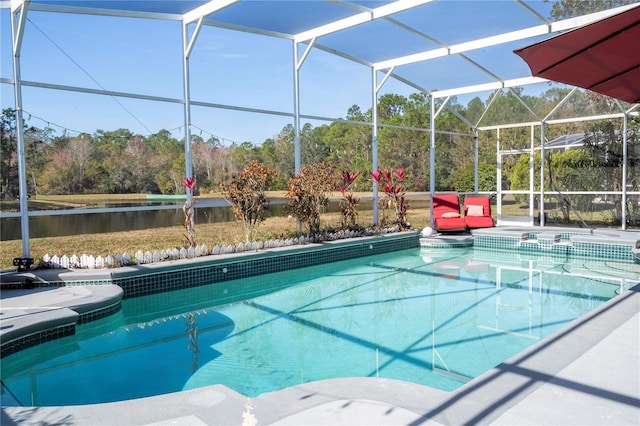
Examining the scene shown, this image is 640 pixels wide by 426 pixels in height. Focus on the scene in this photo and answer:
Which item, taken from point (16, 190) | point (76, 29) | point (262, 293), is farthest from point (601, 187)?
point (76, 29)

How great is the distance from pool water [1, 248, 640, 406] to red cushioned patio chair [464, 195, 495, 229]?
392 centimetres

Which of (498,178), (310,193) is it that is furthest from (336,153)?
(310,193)

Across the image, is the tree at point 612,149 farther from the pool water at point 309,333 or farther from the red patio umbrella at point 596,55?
the red patio umbrella at point 596,55

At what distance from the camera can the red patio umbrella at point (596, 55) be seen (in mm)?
3268

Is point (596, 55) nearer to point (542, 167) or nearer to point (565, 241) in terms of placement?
point (565, 241)

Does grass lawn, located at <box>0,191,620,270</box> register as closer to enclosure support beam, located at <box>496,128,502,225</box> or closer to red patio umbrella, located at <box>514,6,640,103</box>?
enclosure support beam, located at <box>496,128,502,225</box>

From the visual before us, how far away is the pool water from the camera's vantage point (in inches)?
158

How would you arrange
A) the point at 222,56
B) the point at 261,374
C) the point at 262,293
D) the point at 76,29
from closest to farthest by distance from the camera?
the point at 261,374, the point at 262,293, the point at 76,29, the point at 222,56

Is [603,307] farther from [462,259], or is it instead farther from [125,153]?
[125,153]

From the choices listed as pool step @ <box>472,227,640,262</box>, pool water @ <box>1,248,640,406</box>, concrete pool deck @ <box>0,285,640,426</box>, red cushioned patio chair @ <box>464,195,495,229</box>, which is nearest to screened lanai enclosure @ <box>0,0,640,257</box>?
red cushioned patio chair @ <box>464,195,495,229</box>

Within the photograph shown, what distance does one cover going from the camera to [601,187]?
40.8 feet

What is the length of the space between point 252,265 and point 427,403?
5998 mm

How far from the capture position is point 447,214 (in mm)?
12336

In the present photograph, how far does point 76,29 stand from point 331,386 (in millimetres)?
12700
